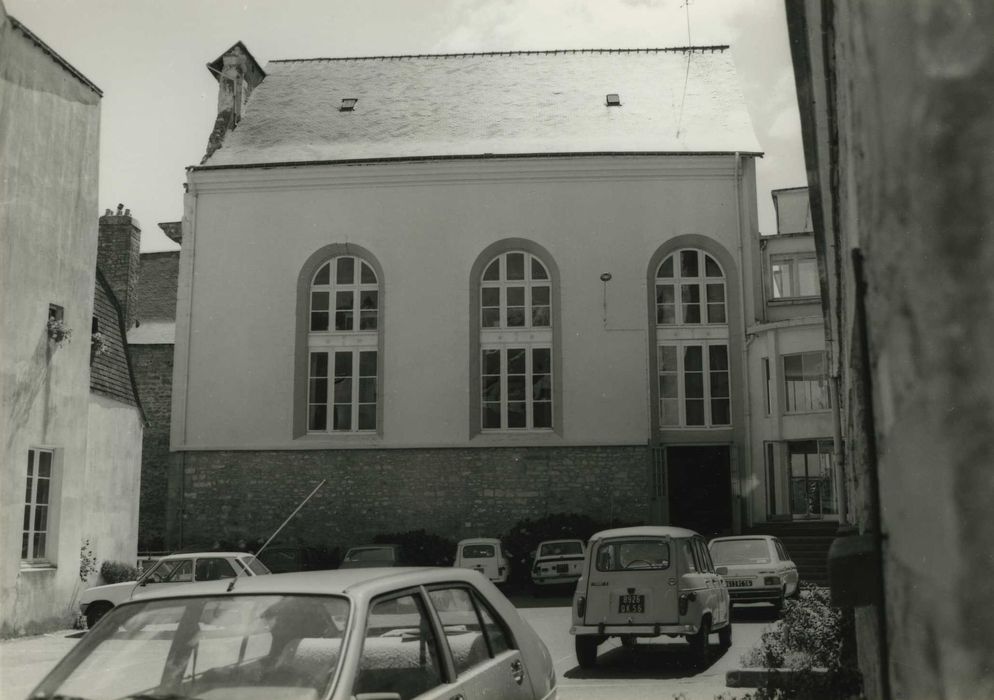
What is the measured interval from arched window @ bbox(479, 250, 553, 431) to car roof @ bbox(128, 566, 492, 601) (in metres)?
26.5

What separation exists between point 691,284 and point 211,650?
28.7 metres

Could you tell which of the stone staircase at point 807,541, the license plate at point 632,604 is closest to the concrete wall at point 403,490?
the stone staircase at point 807,541

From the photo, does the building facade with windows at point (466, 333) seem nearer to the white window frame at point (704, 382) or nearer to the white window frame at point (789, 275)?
the white window frame at point (704, 382)

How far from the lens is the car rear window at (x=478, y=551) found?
2522 centimetres

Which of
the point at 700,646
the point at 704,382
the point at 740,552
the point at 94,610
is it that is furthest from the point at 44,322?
the point at 704,382

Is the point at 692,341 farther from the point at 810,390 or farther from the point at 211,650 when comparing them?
the point at 211,650

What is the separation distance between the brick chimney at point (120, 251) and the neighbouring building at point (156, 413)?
55 cm

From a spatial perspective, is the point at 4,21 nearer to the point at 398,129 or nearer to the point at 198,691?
the point at 198,691

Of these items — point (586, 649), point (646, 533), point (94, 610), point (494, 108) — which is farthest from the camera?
point (494, 108)

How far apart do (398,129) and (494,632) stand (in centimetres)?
3137

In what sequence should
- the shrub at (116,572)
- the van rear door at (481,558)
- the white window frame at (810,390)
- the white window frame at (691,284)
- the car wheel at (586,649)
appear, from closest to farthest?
the car wheel at (586,649), the shrub at (116,572), the van rear door at (481,558), the white window frame at (810,390), the white window frame at (691,284)

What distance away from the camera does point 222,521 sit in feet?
103

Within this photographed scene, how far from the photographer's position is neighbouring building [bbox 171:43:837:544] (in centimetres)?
3053

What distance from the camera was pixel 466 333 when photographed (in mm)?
31297
